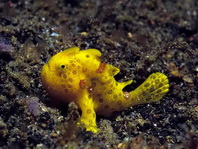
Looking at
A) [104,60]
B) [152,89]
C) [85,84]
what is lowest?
[152,89]

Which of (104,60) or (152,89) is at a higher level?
(104,60)

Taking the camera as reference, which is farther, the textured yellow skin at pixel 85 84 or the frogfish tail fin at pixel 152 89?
the frogfish tail fin at pixel 152 89

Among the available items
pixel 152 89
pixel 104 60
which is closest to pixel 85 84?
pixel 104 60

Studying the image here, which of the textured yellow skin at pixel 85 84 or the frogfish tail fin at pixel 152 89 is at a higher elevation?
the textured yellow skin at pixel 85 84

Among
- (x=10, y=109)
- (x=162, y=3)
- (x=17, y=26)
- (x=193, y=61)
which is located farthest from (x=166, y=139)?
(x=162, y=3)

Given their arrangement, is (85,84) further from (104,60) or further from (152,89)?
(152,89)

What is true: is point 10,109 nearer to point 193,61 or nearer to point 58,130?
point 58,130
